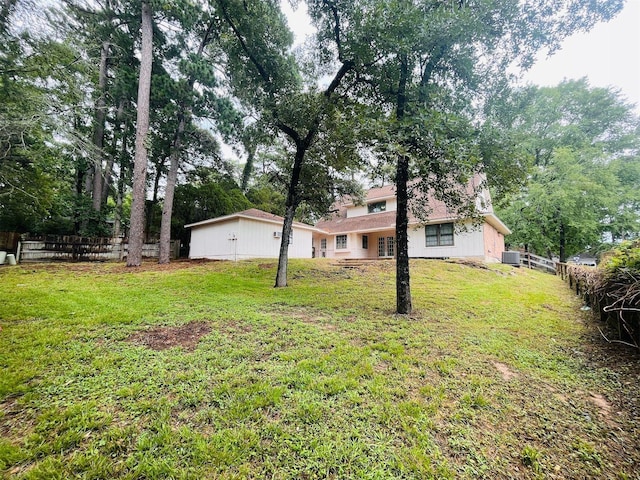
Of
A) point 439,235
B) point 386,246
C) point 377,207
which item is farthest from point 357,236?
point 439,235

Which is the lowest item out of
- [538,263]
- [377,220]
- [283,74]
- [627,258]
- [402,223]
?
[538,263]

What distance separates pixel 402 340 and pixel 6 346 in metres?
5.55

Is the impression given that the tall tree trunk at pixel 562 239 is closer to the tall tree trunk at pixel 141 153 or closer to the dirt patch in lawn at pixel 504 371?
the dirt patch in lawn at pixel 504 371

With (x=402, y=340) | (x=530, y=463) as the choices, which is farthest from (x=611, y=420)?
(x=402, y=340)

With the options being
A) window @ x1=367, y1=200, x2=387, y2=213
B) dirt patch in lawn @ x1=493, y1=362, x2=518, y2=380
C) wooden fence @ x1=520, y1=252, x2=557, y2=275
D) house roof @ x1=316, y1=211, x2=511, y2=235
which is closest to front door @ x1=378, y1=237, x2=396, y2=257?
house roof @ x1=316, y1=211, x2=511, y2=235

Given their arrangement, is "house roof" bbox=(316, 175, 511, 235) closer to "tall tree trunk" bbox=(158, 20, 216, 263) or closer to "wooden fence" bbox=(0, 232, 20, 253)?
"tall tree trunk" bbox=(158, 20, 216, 263)

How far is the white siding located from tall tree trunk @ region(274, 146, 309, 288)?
7334 millimetres

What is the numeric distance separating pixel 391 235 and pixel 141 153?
1491 cm

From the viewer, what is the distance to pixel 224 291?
7480mm

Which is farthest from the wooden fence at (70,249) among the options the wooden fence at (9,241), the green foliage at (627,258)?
the green foliage at (627,258)

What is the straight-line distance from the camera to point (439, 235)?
1558cm

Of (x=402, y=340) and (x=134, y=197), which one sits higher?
(x=134, y=197)

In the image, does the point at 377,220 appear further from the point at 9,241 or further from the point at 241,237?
the point at 9,241

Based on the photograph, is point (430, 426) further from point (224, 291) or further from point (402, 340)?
point (224, 291)
